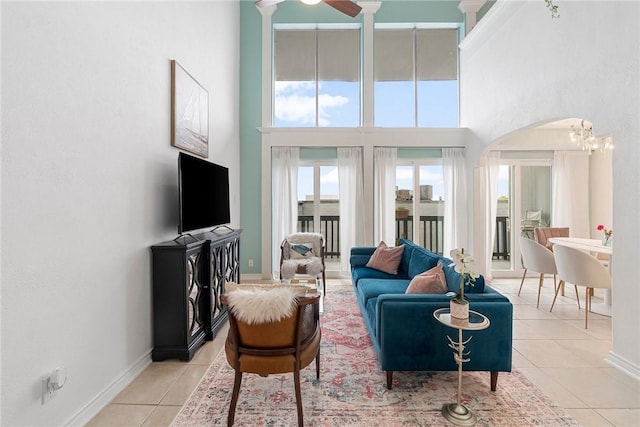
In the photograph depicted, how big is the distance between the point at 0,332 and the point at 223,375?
1413 mm

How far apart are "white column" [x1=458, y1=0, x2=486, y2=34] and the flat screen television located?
15.9 feet

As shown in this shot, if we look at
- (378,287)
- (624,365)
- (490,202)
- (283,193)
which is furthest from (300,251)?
(624,365)

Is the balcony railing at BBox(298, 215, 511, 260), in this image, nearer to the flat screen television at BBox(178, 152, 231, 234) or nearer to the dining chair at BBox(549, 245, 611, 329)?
the flat screen television at BBox(178, 152, 231, 234)

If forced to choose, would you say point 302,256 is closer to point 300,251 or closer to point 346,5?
point 300,251

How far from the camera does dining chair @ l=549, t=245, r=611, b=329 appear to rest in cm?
320

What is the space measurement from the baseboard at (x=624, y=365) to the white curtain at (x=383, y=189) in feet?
9.92

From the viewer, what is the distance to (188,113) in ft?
10.6

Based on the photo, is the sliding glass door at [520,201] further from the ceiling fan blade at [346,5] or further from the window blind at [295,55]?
the ceiling fan blade at [346,5]

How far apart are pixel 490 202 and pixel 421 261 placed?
2796 mm

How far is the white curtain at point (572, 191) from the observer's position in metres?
5.09

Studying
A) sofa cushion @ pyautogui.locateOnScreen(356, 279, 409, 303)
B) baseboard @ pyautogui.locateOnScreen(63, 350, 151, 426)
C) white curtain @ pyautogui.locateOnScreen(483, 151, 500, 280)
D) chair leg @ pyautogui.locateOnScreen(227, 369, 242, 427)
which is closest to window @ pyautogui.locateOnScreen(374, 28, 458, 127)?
Result: white curtain @ pyautogui.locateOnScreen(483, 151, 500, 280)

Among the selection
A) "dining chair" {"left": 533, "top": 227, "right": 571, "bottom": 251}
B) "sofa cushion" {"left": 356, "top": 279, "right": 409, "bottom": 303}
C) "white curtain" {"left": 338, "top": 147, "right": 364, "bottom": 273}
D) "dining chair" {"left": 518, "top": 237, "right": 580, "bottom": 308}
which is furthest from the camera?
"white curtain" {"left": 338, "top": 147, "right": 364, "bottom": 273}

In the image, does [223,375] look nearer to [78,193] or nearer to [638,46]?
[78,193]

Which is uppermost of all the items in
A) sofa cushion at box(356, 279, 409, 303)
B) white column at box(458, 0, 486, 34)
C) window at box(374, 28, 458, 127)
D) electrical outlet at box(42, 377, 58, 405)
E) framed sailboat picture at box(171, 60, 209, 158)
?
white column at box(458, 0, 486, 34)
